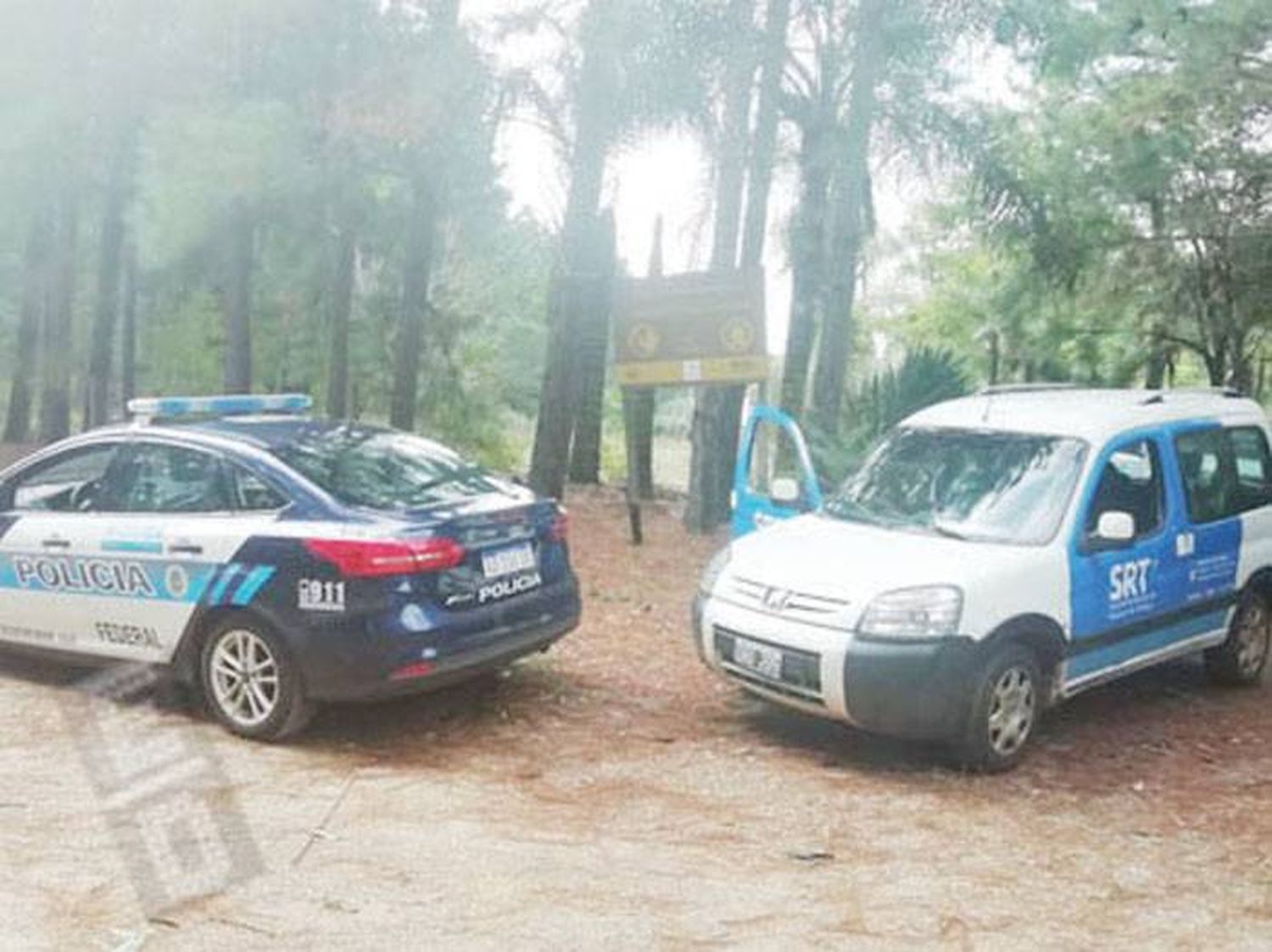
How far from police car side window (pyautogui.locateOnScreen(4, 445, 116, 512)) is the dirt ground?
100 centimetres

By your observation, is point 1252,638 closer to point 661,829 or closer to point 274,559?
point 661,829

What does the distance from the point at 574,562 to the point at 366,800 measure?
20.4ft

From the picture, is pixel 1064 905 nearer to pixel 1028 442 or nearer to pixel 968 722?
pixel 968 722

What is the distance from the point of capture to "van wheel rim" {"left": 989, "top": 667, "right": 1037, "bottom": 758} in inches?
229

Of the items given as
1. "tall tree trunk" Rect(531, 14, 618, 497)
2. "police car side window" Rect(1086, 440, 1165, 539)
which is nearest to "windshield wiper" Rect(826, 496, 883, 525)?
"police car side window" Rect(1086, 440, 1165, 539)

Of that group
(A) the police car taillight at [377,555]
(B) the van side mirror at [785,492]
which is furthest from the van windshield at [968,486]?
(A) the police car taillight at [377,555]

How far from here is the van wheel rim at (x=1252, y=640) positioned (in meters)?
7.56

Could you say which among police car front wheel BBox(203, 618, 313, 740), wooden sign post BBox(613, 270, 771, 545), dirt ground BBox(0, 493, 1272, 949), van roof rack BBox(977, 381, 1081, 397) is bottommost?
dirt ground BBox(0, 493, 1272, 949)

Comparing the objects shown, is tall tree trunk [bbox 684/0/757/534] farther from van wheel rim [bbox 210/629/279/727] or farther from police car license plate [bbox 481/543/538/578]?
van wheel rim [bbox 210/629/279/727]

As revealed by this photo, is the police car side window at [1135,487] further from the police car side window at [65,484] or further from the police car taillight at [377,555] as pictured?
the police car side window at [65,484]

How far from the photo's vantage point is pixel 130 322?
75.3 ft

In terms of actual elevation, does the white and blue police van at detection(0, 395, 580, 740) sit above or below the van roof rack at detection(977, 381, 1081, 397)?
below

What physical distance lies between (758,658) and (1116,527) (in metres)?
1.81

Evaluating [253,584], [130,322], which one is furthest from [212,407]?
[130,322]
